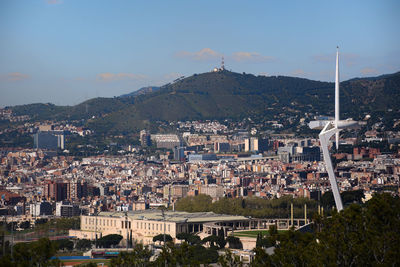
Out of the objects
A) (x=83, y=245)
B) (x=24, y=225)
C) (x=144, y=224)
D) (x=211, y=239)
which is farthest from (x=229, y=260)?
(x=24, y=225)

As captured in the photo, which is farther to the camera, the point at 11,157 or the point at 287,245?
the point at 11,157

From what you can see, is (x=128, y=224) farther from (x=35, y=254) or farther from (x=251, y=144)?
(x=251, y=144)

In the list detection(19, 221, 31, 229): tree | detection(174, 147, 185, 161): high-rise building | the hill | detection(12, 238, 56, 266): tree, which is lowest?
detection(19, 221, 31, 229): tree

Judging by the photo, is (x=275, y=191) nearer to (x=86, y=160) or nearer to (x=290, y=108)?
(x=86, y=160)

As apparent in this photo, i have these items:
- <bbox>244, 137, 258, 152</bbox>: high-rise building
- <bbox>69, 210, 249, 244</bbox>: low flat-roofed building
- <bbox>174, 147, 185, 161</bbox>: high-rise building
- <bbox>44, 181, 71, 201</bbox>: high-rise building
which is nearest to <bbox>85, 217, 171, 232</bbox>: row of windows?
<bbox>69, 210, 249, 244</bbox>: low flat-roofed building

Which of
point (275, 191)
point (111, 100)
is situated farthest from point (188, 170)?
point (111, 100)

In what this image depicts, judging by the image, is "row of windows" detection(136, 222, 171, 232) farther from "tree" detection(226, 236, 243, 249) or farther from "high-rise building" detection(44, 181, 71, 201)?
"high-rise building" detection(44, 181, 71, 201)

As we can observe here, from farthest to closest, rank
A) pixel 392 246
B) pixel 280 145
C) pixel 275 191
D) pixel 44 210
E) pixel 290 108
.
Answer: pixel 290 108 → pixel 280 145 → pixel 275 191 → pixel 44 210 → pixel 392 246
